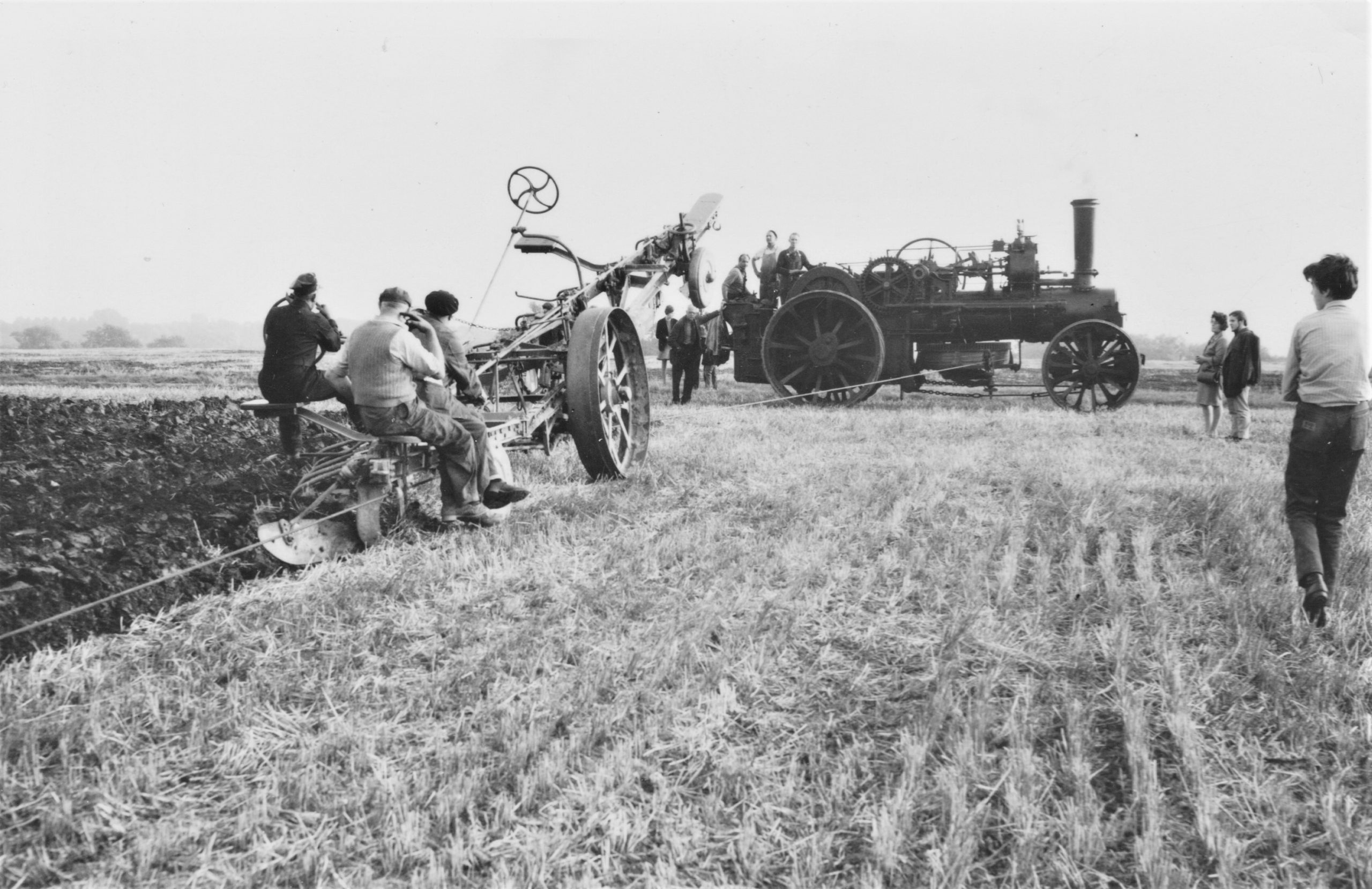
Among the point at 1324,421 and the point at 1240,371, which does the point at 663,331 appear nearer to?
the point at 1240,371

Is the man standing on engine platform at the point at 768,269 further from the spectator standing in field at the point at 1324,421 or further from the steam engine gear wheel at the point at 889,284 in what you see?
the spectator standing in field at the point at 1324,421

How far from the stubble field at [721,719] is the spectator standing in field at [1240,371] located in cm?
399

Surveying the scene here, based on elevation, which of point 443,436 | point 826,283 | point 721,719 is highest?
point 826,283

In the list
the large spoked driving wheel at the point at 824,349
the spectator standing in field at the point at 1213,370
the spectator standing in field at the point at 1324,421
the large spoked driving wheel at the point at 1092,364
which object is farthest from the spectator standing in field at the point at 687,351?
the spectator standing in field at the point at 1324,421

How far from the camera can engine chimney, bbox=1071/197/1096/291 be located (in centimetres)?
1185

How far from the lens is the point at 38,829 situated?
2049 millimetres

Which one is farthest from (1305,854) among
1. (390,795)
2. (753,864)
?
(390,795)

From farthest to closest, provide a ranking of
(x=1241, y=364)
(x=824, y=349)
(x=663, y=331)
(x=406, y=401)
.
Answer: (x=824, y=349), (x=663, y=331), (x=1241, y=364), (x=406, y=401)

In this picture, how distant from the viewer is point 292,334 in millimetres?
5645

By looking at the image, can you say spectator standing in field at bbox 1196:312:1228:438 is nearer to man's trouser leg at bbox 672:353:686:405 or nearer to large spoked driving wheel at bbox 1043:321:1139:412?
large spoked driving wheel at bbox 1043:321:1139:412

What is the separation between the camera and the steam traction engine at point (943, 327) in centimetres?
1158

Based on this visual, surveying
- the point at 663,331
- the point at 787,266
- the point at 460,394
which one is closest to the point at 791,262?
the point at 787,266

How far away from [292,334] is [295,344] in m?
0.07

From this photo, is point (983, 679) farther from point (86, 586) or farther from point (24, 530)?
point (24, 530)
